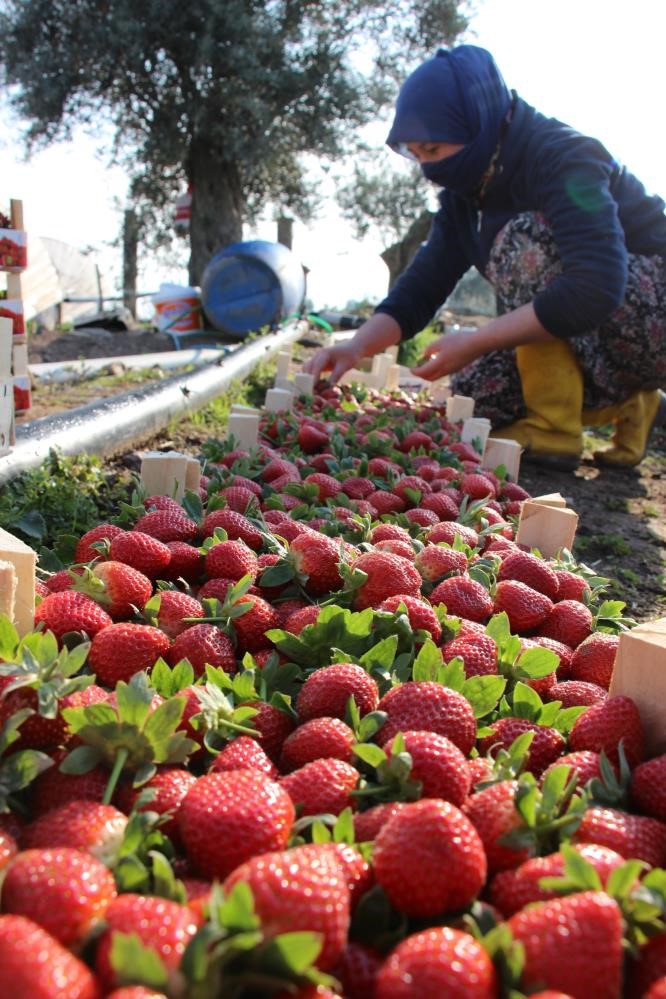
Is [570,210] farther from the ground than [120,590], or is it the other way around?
[570,210]

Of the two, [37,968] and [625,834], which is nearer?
[37,968]

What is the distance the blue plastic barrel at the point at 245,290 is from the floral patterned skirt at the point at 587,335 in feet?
17.8

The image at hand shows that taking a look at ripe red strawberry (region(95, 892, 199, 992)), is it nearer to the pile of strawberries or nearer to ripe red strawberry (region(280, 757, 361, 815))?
the pile of strawberries

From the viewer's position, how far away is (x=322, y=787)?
3.16 ft

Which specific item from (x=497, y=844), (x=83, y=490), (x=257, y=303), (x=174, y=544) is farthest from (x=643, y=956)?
(x=257, y=303)

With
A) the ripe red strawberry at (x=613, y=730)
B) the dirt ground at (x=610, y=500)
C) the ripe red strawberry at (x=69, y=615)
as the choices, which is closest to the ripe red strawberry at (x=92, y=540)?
the ripe red strawberry at (x=69, y=615)

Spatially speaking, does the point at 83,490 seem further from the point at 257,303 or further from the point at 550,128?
the point at 257,303

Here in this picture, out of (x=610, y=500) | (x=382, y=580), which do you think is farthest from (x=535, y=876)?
(x=610, y=500)

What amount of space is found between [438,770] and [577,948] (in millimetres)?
258

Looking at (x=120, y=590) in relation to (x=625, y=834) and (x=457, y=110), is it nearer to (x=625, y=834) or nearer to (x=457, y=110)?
(x=625, y=834)

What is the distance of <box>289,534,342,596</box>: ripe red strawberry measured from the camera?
1548 mm

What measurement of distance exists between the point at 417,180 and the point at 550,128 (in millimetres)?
22619

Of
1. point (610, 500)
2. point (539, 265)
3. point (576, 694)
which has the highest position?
point (539, 265)

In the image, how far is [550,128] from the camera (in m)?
3.55
